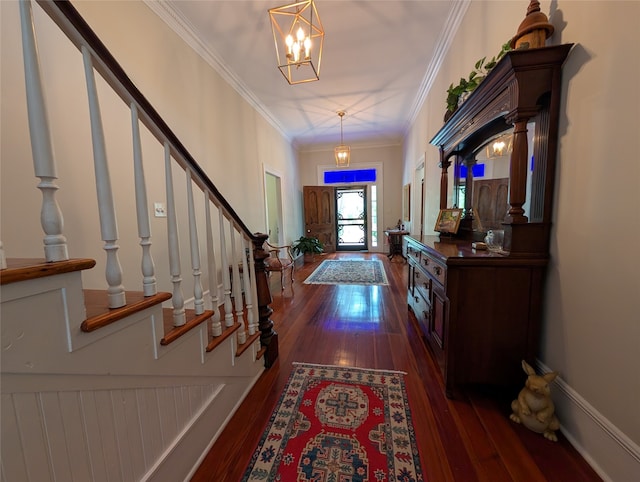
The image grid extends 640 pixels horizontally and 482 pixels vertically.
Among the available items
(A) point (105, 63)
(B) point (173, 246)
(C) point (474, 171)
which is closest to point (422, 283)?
(C) point (474, 171)

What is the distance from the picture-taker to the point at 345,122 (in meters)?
5.42

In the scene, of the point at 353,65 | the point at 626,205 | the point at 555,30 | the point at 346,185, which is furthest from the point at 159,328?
the point at 346,185

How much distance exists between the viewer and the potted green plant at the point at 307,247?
6.37 metres

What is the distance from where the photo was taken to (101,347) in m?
0.80

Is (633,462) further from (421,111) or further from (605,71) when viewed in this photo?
(421,111)

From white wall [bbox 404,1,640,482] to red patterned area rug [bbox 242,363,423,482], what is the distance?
2.70 ft

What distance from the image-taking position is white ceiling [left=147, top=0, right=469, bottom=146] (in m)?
2.47

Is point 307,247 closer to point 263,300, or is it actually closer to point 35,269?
point 263,300

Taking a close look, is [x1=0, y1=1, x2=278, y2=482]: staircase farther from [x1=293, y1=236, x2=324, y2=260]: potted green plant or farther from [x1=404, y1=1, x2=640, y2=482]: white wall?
[x1=293, y1=236, x2=324, y2=260]: potted green plant

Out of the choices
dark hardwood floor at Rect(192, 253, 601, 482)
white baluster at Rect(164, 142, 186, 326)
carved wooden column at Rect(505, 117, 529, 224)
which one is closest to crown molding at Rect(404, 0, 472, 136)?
carved wooden column at Rect(505, 117, 529, 224)

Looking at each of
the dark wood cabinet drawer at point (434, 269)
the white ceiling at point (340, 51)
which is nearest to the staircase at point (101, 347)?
the dark wood cabinet drawer at point (434, 269)

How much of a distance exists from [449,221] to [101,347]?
2570 millimetres

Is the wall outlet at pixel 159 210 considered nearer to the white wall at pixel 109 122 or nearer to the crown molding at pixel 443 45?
the white wall at pixel 109 122

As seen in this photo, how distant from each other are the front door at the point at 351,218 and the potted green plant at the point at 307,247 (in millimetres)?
1201
